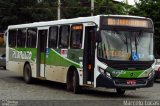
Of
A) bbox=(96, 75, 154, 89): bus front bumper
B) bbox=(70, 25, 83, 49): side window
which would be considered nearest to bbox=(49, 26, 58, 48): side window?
bbox=(70, 25, 83, 49): side window

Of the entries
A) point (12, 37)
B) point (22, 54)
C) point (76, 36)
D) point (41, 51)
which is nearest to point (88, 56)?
point (76, 36)

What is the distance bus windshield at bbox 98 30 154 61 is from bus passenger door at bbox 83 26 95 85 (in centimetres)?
57

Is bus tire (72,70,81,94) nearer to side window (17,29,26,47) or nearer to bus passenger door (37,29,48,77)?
bus passenger door (37,29,48,77)

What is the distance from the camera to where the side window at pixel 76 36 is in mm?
19266

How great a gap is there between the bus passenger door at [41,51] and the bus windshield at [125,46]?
525cm

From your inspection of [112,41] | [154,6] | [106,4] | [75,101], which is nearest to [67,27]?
[112,41]

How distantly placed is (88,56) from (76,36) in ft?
4.10

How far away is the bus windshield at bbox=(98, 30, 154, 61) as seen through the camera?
18000 mm

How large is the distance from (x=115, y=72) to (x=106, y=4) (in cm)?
3137

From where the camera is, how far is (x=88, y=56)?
61.5ft

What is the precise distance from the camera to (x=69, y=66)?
19969mm

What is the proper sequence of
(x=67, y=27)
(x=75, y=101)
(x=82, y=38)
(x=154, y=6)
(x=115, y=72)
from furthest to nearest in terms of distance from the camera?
(x=154, y=6) → (x=67, y=27) → (x=82, y=38) → (x=115, y=72) → (x=75, y=101)

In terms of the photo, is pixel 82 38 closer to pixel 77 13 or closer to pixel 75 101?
pixel 75 101

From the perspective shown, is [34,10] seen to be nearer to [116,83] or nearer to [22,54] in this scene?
[22,54]
